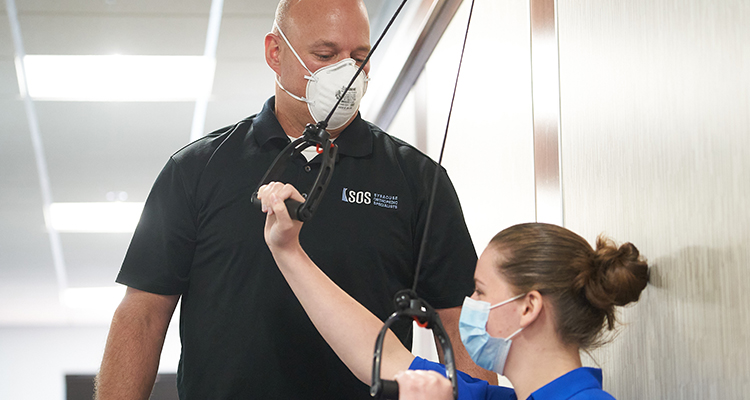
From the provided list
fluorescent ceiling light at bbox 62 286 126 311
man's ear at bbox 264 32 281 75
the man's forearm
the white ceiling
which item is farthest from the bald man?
fluorescent ceiling light at bbox 62 286 126 311

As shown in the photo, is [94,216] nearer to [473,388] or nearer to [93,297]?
[93,297]

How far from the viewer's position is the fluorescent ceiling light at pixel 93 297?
6.76 m

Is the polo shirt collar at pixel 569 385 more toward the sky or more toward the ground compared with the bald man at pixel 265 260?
more toward the ground

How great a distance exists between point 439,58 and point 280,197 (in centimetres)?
152

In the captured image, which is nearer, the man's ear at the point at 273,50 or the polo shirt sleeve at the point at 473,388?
the polo shirt sleeve at the point at 473,388

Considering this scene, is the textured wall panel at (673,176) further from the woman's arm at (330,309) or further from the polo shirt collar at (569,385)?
the woman's arm at (330,309)

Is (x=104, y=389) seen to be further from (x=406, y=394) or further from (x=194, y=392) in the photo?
(x=406, y=394)

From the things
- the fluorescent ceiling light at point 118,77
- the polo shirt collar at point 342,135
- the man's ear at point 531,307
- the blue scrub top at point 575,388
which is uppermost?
the fluorescent ceiling light at point 118,77

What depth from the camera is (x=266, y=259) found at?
4.43ft

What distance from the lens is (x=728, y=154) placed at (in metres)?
0.83

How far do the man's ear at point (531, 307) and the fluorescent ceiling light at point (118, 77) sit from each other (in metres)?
2.56

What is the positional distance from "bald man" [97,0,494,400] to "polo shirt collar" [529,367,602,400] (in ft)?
1.16

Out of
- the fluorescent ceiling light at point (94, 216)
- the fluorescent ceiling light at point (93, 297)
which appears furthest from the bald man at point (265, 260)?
the fluorescent ceiling light at point (93, 297)

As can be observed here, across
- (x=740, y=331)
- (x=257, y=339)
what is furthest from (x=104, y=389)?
(x=740, y=331)
